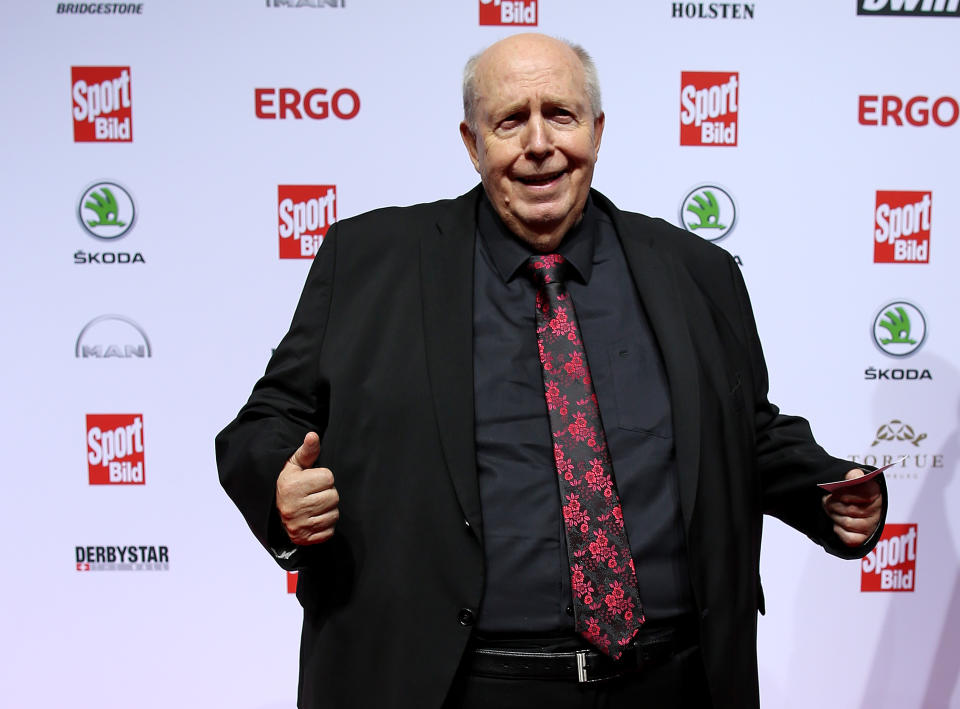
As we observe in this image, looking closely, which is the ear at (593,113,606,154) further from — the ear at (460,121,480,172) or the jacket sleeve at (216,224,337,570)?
the jacket sleeve at (216,224,337,570)

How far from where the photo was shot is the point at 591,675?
1.25 m

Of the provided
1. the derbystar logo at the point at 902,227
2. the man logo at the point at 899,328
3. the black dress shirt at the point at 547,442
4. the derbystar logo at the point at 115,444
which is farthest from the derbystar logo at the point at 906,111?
the derbystar logo at the point at 115,444

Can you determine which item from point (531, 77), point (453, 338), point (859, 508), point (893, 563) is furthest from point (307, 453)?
point (893, 563)

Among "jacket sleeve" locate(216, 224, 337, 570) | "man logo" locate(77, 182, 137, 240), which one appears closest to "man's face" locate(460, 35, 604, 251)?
"jacket sleeve" locate(216, 224, 337, 570)

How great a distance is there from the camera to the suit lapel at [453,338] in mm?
1261

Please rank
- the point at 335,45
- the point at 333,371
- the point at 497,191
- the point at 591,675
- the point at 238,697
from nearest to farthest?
the point at 591,675
the point at 333,371
the point at 497,191
the point at 335,45
the point at 238,697

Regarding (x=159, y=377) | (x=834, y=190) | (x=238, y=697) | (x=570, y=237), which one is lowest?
(x=238, y=697)

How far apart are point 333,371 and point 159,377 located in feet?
4.69

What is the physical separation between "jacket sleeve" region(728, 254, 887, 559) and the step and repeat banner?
110cm

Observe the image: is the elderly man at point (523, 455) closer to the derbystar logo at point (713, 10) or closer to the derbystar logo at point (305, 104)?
the derbystar logo at point (305, 104)

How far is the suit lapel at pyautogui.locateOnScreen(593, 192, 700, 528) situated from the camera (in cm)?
133

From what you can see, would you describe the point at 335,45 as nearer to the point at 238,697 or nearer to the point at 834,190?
the point at 834,190

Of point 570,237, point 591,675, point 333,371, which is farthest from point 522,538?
point 570,237

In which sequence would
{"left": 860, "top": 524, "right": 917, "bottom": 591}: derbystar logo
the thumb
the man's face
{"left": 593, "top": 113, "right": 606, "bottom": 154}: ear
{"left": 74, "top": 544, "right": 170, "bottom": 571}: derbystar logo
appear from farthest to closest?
{"left": 860, "top": 524, "right": 917, "bottom": 591}: derbystar logo
{"left": 74, "top": 544, "right": 170, "bottom": 571}: derbystar logo
{"left": 593, "top": 113, "right": 606, "bottom": 154}: ear
the man's face
the thumb
